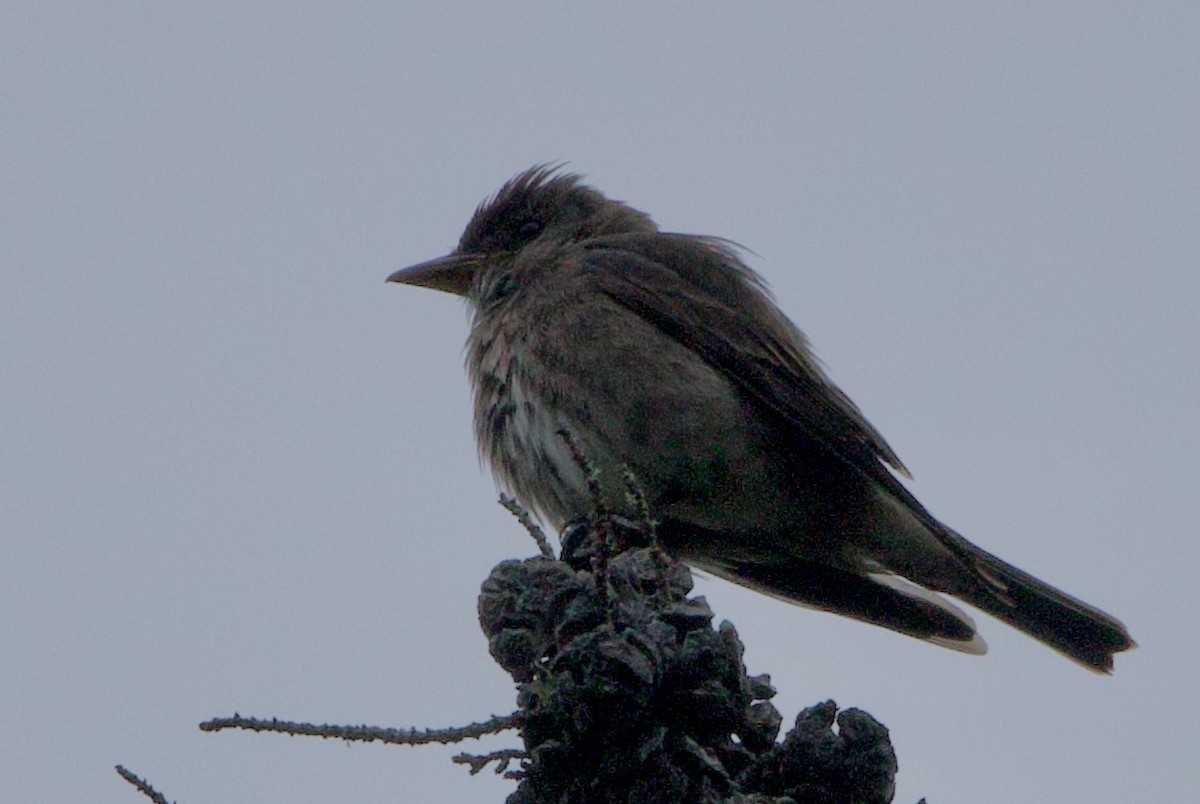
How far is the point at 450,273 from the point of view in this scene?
620cm

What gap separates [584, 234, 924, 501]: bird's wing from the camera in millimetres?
5102

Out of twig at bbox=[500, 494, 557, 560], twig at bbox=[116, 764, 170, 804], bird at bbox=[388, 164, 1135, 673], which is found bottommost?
twig at bbox=[116, 764, 170, 804]

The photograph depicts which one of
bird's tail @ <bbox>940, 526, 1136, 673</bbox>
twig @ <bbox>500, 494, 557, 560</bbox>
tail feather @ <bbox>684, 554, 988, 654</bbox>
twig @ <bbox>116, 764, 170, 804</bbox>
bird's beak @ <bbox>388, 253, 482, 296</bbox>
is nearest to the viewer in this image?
twig @ <bbox>116, 764, 170, 804</bbox>

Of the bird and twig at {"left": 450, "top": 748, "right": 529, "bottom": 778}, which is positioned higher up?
the bird

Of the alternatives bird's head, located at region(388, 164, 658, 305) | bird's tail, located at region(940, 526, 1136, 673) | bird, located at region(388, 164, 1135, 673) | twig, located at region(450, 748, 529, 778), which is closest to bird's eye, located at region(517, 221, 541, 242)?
bird's head, located at region(388, 164, 658, 305)

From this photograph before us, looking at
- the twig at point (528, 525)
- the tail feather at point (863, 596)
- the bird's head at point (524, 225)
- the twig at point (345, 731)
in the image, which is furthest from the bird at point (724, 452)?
the twig at point (345, 731)

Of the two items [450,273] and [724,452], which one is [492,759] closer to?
[724,452]

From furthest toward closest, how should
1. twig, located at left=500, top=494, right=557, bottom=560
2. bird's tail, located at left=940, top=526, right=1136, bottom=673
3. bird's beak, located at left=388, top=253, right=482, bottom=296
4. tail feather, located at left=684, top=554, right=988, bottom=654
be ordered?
1. bird's beak, located at left=388, top=253, right=482, bottom=296
2. tail feather, located at left=684, top=554, right=988, bottom=654
3. bird's tail, located at left=940, top=526, right=1136, bottom=673
4. twig, located at left=500, top=494, right=557, bottom=560

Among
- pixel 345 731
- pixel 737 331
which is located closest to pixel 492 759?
pixel 345 731

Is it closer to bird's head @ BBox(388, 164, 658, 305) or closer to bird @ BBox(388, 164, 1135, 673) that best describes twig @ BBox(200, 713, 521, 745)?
bird @ BBox(388, 164, 1135, 673)

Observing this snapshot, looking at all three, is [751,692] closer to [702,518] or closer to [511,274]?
[702,518]

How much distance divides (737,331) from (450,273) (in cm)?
138

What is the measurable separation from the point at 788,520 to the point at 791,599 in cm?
35

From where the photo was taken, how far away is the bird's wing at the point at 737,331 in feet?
16.7
